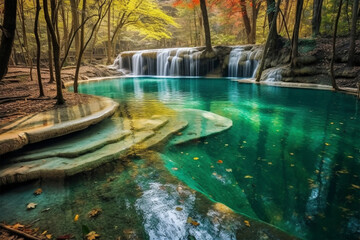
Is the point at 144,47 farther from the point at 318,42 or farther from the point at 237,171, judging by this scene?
the point at 237,171

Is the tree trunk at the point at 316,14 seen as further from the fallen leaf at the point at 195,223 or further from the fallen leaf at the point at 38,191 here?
the fallen leaf at the point at 38,191

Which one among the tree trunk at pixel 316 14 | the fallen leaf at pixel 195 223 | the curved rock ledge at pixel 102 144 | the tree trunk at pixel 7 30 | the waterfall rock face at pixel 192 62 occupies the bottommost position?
the fallen leaf at pixel 195 223

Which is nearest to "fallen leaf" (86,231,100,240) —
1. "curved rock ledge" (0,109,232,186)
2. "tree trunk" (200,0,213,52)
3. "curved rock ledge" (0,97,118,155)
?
"curved rock ledge" (0,109,232,186)

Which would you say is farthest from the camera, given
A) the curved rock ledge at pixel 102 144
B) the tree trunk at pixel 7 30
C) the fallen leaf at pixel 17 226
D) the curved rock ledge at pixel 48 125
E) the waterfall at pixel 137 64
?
the waterfall at pixel 137 64

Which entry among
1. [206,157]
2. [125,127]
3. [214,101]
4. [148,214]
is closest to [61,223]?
[148,214]

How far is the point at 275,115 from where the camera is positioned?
7699 mm

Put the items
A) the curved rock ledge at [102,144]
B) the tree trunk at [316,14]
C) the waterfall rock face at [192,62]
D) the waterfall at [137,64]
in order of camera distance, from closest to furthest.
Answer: the curved rock ledge at [102,144] → the tree trunk at [316,14] → the waterfall rock face at [192,62] → the waterfall at [137,64]

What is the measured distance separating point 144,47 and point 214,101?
33065 mm

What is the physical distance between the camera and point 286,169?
4020 mm

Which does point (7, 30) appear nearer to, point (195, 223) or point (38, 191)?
point (38, 191)

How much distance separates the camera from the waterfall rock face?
18.9 metres

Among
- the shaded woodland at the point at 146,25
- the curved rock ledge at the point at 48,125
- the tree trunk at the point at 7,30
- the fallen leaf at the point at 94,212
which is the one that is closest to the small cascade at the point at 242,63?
the shaded woodland at the point at 146,25

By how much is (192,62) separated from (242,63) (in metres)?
5.08

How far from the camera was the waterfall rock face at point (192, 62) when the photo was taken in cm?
1885
